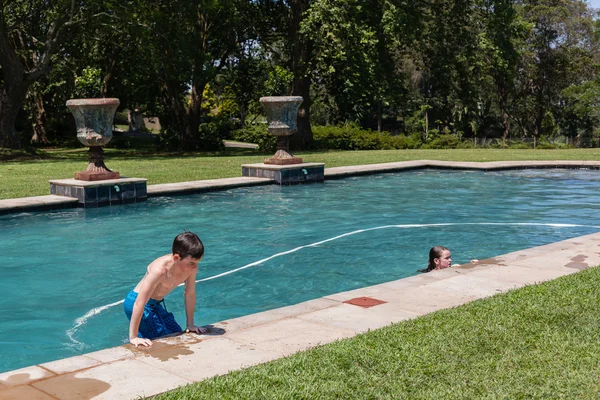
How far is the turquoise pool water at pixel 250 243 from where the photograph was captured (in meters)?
8.49

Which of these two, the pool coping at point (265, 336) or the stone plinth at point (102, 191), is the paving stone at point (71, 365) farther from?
the stone plinth at point (102, 191)

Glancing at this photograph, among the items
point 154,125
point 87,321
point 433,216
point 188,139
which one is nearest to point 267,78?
point 188,139

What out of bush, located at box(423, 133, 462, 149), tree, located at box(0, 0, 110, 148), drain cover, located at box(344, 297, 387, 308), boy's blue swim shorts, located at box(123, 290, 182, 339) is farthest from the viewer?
bush, located at box(423, 133, 462, 149)

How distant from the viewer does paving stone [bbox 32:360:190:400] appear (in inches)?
172

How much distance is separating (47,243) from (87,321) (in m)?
4.11

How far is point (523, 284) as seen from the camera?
7.38 metres

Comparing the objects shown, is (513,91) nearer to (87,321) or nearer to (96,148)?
(96,148)

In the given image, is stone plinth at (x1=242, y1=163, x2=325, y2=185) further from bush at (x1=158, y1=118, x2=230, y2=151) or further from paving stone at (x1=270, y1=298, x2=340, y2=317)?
bush at (x1=158, y1=118, x2=230, y2=151)

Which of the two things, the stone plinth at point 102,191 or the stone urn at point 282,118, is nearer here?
the stone plinth at point 102,191

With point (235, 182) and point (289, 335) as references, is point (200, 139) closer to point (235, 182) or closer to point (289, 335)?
point (235, 182)

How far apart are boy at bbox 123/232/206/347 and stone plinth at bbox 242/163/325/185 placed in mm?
13424

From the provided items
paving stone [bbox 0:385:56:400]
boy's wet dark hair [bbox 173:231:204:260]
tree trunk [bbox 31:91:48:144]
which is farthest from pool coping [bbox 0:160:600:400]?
tree trunk [bbox 31:91:48:144]

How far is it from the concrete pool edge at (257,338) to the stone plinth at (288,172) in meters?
11.5

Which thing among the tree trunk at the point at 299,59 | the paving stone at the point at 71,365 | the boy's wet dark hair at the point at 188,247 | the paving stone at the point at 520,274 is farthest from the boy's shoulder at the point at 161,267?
the tree trunk at the point at 299,59
